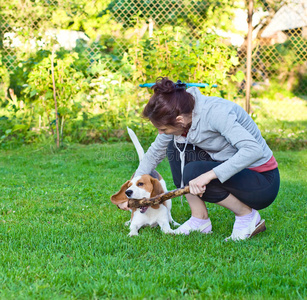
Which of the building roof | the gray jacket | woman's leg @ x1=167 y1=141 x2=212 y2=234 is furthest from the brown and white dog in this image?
the building roof

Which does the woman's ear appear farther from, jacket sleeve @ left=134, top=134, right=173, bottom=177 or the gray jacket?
jacket sleeve @ left=134, top=134, right=173, bottom=177

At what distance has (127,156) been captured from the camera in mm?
5926

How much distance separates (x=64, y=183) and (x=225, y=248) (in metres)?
2.49

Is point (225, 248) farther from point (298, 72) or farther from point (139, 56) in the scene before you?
point (298, 72)

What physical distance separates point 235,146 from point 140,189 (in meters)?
0.80

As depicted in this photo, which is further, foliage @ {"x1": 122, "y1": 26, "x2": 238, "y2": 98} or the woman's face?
foliage @ {"x1": 122, "y1": 26, "x2": 238, "y2": 98}

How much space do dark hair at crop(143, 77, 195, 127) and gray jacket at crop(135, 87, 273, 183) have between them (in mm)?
86

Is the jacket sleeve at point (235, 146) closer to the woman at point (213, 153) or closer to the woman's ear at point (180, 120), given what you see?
the woman at point (213, 153)

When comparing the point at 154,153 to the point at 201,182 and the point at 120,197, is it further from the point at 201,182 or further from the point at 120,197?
the point at 201,182

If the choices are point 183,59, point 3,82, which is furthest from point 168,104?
point 3,82

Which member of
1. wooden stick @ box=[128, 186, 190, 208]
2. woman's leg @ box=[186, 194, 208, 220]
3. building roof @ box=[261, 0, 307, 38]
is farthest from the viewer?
building roof @ box=[261, 0, 307, 38]

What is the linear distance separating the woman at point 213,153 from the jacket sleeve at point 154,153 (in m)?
0.01

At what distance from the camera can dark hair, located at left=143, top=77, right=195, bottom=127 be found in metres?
2.62

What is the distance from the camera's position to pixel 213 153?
9.70 feet
